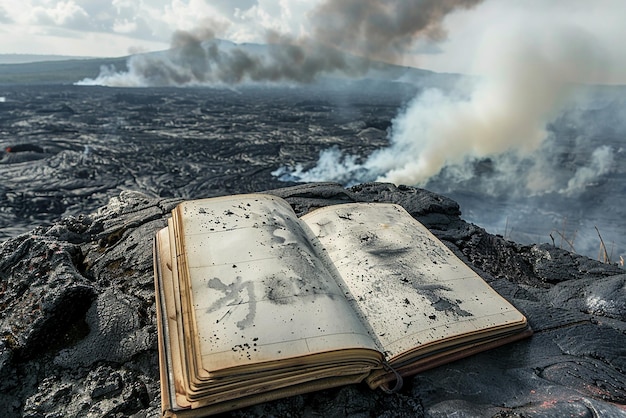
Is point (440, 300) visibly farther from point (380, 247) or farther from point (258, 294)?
point (258, 294)

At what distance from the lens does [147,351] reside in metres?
2.36

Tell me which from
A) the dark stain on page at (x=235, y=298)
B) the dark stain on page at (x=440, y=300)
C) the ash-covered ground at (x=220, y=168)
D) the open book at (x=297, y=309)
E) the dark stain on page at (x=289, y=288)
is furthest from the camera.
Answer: the ash-covered ground at (x=220, y=168)

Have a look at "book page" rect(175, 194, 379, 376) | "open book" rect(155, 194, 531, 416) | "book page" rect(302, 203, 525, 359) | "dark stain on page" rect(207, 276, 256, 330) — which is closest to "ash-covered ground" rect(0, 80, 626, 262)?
"book page" rect(302, 203, 525, 359)

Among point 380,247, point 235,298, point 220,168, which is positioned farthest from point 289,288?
point 220,168

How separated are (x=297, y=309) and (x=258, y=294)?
0.73ft

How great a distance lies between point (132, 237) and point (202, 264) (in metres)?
1.39

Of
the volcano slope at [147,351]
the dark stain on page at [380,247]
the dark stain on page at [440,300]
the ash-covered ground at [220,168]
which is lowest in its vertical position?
the ash-covered ground at [220,168]

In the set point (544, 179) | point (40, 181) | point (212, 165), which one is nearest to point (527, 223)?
point (544, 179)

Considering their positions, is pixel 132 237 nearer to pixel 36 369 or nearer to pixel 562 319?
pixel 36 369

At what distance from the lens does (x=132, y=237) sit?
346cm

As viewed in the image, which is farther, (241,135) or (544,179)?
(241,135)

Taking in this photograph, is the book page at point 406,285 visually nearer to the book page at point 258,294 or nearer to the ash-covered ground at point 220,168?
the book page at point 258,294

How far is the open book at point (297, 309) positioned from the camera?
1875 mm

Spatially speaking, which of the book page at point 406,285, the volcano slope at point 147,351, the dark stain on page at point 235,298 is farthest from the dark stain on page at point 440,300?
the dark stain on page at point 235,298
